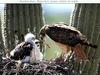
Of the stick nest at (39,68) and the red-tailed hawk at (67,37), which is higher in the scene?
the red-tailed hawk at (67,37)

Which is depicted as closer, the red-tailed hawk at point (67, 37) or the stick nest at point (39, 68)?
the stick nest at point (39, 68)

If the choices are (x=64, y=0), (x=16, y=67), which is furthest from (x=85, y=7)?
(x=16, y=67)

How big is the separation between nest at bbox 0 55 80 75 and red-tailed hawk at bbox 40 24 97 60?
0.56 feet

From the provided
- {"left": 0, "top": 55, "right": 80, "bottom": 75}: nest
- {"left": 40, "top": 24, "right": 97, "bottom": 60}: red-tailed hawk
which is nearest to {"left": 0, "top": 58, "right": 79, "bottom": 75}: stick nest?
{"left": 0, "top": 55, "right": 80, "bottom": 75}: nest

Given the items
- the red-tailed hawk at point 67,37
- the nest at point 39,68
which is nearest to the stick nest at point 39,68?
the nest at point 39,68

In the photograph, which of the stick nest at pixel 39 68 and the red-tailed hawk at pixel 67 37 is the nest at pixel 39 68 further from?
the red-tailed hawk at pixel 67 37

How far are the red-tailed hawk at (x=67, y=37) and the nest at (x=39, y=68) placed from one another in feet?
0.56

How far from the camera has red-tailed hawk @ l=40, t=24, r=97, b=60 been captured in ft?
29.6

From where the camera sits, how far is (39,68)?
28.9 feet

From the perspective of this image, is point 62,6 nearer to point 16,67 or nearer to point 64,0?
point 64,0

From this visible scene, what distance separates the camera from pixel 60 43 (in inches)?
358

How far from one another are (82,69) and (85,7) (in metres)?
0.47

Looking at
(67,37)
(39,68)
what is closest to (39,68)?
(39,68)

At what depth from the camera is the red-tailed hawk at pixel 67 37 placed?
29.6 ft
